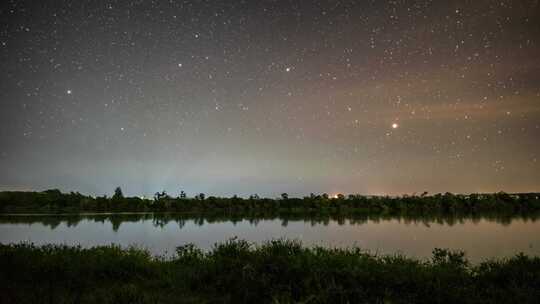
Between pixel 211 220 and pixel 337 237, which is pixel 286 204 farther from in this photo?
pixel 337 237

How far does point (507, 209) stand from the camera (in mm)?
118188

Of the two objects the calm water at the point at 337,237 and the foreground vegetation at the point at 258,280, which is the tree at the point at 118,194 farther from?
the foreground vegetation at the point at 258,280

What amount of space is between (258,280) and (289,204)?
11798 cm

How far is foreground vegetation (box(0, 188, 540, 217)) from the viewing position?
345 ft

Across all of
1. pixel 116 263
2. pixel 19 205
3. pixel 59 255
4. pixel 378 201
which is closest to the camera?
pixel 116 263

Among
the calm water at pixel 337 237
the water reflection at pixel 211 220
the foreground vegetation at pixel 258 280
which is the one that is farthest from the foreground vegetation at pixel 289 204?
the foreground vegetation at pixel 258 280

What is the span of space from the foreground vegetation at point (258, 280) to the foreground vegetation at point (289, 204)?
307 ft

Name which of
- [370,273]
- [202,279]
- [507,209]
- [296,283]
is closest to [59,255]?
[202,279]

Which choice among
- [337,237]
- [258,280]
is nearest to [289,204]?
[337,237]

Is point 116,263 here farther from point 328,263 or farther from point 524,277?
point 524,277

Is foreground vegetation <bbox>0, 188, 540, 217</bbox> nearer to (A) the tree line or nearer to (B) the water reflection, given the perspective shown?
(A) the tree line

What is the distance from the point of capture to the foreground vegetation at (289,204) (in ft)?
345

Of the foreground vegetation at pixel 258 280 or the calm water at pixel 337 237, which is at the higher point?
the foreground vegetation at pixel 258 280

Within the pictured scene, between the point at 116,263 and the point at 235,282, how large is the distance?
158 inches
